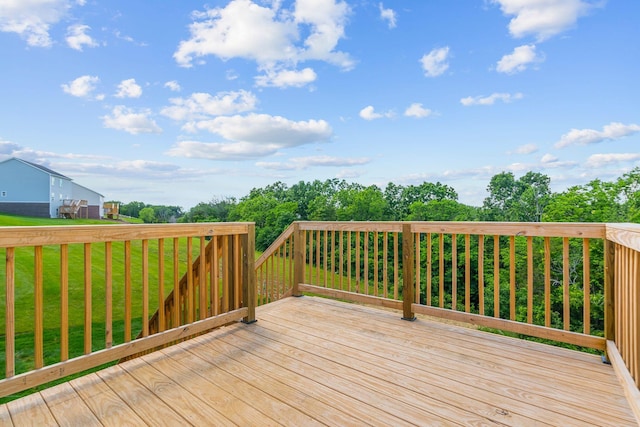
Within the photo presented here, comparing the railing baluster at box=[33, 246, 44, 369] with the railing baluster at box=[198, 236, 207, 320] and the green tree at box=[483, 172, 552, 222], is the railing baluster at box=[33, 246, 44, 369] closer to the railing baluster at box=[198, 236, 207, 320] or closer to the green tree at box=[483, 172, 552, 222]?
the railing baluster at box=[198, 236, 207, 320]

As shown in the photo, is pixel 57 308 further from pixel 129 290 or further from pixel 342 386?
pixel 342 386

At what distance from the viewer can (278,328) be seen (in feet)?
9.86

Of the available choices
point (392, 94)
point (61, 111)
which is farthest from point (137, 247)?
point (392, 94)

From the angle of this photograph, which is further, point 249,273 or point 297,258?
point 297,258

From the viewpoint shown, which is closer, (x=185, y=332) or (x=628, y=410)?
(x=628, y=410)

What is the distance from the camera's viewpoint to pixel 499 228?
273cm

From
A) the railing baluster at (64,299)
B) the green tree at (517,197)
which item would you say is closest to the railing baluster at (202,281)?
the railing baluster at (64,299)

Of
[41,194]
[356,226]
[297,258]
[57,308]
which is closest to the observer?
[356,226]

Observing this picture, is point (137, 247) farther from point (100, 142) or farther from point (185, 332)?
point (185, 332)

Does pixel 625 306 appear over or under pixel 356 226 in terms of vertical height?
under

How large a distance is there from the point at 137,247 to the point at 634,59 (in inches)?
747

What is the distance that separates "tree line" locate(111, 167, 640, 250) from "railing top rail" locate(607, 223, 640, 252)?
13.6 m

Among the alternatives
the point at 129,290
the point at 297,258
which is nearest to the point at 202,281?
the point at 129,290

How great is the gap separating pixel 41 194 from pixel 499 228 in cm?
2141
